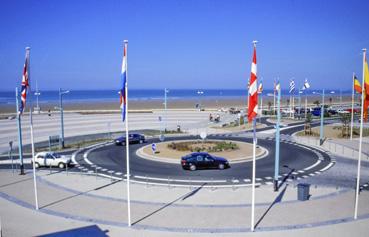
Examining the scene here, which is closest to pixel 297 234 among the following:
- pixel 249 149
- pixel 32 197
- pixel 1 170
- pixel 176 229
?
pixel 176 229

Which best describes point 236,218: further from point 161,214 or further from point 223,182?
point 223,182

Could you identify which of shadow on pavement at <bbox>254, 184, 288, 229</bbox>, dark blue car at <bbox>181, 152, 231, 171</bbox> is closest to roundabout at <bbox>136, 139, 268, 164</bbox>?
dark blue car at <bbox>181, 152, 231, 171</bbox>

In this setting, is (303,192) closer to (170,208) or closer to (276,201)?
(276,201)

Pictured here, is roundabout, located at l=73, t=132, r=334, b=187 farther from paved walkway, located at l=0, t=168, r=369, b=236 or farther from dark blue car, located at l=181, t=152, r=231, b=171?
paved walkway, located at l=0, t=168, r=369, b=236

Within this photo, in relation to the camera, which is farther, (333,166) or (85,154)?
(85,154)

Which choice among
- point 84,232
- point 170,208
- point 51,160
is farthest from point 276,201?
point 51,160

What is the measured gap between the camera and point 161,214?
54.2 feet

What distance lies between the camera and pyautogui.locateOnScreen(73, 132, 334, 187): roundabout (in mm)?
23422

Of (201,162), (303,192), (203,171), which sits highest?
(201,162)

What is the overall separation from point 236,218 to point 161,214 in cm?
361

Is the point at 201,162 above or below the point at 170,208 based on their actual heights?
above

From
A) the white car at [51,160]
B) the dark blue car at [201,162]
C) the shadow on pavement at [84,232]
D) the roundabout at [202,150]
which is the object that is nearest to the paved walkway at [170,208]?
the shadow on pavement at [84,232]

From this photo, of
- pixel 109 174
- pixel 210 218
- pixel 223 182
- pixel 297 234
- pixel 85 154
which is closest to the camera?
pixel 297 234

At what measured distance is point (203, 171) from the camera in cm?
2602
